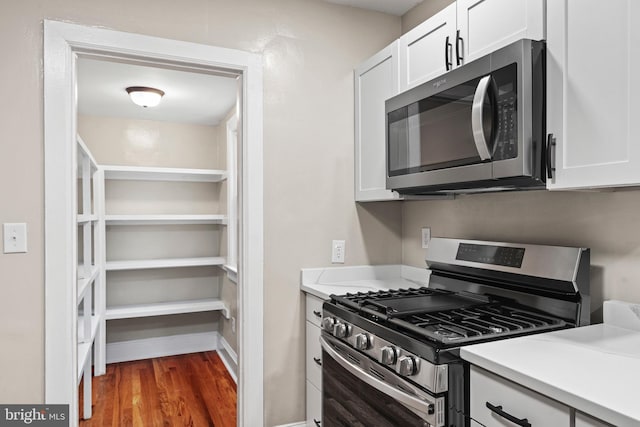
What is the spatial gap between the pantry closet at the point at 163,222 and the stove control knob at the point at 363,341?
2274mm

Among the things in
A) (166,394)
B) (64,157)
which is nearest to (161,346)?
(166,394)

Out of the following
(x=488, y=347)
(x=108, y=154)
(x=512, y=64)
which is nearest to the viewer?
(x=488, y=347)

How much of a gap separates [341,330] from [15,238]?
1.42m

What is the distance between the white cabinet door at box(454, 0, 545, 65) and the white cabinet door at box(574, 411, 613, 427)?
1083mm

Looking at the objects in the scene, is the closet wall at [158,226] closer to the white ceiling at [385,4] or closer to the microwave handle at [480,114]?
the white ceiling at [385,4]

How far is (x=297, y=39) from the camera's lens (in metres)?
2.37

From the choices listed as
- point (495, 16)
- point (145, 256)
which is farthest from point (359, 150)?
point (145, 256)

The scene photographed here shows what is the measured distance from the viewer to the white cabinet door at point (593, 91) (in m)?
1.15

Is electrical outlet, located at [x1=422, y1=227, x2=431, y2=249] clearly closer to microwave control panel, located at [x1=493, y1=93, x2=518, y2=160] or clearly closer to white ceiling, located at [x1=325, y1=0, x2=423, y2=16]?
microwave control panel, located at [x1=493, y1=93, x2=518, y2=160]

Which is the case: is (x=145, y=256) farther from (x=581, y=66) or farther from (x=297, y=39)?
(x=581, y=66)

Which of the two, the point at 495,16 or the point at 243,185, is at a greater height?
the point at 495,16

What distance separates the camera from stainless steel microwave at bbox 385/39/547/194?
135cm

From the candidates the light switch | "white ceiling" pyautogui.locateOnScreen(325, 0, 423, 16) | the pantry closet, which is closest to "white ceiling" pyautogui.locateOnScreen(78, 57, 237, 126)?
the pantry closet

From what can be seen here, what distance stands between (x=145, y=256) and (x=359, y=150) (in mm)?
2787
